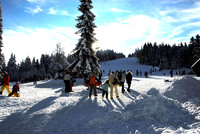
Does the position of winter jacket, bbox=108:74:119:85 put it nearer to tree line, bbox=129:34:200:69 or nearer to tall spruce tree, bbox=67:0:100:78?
tall spruce tree, bbox=67:0:100:78

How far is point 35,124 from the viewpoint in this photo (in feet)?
15.5

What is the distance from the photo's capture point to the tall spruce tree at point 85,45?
18.5 meters

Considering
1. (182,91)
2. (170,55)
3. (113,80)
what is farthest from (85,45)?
(170,55)

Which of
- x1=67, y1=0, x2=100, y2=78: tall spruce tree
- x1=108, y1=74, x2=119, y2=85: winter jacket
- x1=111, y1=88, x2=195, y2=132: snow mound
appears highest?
x1=67, y1=0, x2=100, y2=78: tall spruce tree

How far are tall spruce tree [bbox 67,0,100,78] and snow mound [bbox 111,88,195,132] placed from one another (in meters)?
12.6

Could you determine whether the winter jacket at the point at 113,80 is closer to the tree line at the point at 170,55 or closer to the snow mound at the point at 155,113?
the snow mound at the point at 155,113

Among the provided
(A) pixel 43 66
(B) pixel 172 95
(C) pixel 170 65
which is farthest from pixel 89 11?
(A) pixel 43 66

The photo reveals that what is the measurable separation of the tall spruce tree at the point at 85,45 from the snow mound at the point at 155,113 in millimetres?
12602

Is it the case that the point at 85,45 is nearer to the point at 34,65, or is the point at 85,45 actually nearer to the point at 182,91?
the point at 182,91

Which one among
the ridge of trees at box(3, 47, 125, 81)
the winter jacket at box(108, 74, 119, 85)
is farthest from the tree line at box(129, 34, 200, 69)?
the winter jacket at box(108, 74, 119, 85)

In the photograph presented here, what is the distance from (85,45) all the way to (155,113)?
14.5 meters

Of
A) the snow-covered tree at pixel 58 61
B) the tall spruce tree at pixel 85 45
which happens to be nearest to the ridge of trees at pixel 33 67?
the snow-covered tree at pixel 58 61

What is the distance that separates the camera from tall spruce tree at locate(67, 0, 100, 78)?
18484 mm

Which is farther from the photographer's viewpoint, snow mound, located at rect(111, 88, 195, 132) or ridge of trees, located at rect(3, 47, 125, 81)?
ridge of trees, located at rect(3, 47, 125, 81)
